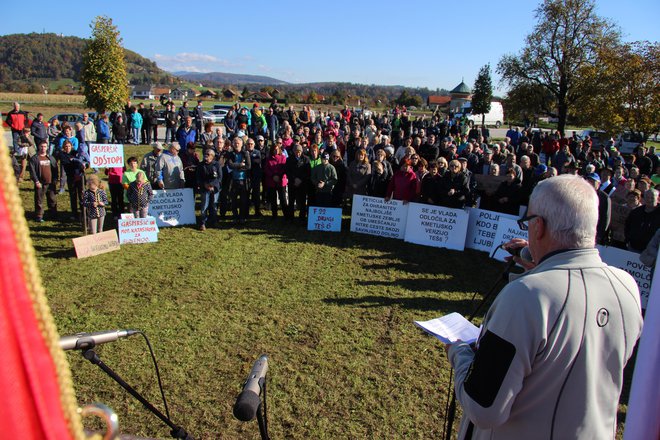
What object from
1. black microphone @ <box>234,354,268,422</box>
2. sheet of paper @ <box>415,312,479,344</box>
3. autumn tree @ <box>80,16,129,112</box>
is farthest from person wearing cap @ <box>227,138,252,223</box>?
autumn tree @ <box>80,16,129,112</box>

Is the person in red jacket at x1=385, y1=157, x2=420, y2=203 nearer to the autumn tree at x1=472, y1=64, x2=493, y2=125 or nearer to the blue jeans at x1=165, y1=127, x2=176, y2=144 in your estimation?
the blue jeans at x1=165, y1=127, x2=176, y2=144

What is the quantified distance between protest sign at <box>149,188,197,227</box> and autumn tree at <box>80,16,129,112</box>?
52.5 feet

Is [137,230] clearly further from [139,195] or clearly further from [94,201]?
[94,201]

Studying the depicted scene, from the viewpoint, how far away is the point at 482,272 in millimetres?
8570

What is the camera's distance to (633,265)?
24.8 feet

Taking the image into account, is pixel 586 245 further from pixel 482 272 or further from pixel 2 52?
pixel 2 52

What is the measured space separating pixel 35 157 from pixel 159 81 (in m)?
169

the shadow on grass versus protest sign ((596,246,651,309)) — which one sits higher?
protest sign ((596,246,651,309))

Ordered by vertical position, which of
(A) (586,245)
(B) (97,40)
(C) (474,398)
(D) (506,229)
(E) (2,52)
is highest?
(E) (2,52)

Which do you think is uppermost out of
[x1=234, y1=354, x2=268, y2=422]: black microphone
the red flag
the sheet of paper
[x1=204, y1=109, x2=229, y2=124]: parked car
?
[x1=204, y1=109, x2=229, y2=124]: parked car

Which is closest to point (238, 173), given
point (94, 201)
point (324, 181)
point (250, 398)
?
point (324, 181)

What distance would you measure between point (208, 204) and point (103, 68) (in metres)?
16.9

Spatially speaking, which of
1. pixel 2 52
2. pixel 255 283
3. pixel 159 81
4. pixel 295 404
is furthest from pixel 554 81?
pixel 159 81

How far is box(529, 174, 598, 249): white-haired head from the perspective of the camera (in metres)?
1.71
